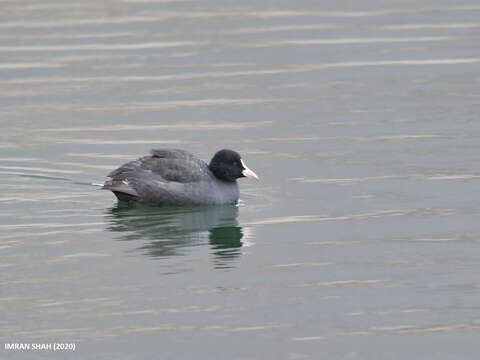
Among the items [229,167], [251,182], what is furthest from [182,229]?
[251,182]

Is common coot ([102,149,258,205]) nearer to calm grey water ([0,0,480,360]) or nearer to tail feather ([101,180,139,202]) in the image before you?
tail feather ([101,180,139,202])

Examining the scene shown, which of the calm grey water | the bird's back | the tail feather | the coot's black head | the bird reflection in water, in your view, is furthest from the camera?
the coot's black head

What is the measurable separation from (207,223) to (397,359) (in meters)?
5.37

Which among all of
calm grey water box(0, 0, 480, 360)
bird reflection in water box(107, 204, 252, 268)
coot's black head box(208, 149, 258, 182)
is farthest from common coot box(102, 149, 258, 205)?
calm grey water box(0, 0, 480, 360)

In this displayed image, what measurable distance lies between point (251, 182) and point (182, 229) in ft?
8.96

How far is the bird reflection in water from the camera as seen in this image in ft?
46.9

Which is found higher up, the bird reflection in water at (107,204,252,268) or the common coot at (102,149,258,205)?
the common coot at (102,149,258,205)

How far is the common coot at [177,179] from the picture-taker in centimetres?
1662

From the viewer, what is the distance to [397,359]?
35.5ft

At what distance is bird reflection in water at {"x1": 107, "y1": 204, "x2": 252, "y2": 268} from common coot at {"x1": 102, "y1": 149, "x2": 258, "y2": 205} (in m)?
0.12

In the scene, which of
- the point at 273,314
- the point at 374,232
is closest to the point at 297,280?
the point at 273,314

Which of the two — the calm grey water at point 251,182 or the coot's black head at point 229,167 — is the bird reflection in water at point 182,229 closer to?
the calm grey water at point 251,182

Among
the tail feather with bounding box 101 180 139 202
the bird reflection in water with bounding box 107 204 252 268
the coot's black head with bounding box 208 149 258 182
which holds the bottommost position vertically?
the bird reflection in water with bounding box 107 204 252 268

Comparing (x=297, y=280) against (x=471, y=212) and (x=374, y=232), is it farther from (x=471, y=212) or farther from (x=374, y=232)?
(x=471, y=212)
